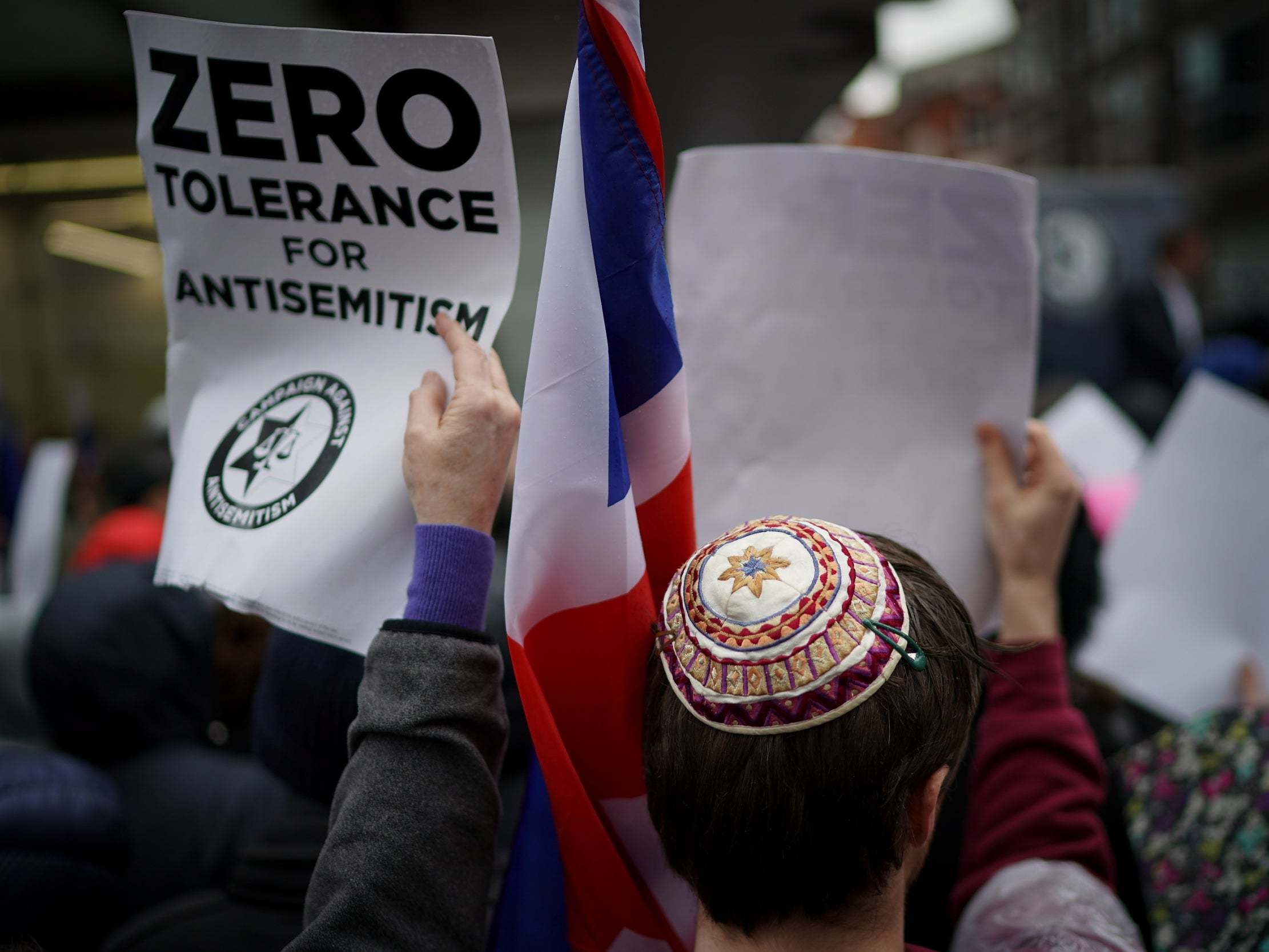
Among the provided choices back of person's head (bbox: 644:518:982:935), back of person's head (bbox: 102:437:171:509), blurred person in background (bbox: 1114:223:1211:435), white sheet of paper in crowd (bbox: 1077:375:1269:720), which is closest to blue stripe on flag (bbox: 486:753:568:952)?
back of person's head (bbox: 644:518:982:935)

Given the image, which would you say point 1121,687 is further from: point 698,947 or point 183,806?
point 183,806

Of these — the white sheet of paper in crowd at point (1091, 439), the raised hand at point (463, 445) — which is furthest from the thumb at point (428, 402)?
the white sheet of paper in crowd at point (1091, 439)

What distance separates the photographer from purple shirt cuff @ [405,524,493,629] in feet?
3.05

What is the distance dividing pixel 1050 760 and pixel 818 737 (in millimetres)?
627

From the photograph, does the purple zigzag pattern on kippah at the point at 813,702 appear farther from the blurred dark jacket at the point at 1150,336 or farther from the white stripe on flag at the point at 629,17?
the blurred dark jacket at the point at 1150,336

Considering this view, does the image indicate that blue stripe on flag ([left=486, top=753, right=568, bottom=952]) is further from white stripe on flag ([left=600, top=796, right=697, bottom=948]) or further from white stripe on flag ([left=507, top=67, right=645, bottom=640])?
white stripe on flag ([left=507, top=67, right=645, bottom=640])

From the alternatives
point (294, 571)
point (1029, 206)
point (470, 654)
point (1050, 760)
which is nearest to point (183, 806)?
point (294, 571)

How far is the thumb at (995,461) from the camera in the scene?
1.30 meters

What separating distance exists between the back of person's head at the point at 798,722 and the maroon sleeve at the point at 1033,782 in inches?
17.4

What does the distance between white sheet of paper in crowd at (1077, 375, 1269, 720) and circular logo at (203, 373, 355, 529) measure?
145 cm

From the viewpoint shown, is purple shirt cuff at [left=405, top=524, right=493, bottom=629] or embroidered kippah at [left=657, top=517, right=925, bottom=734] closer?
embroidered kippah at [left=657, top=517, right=925, bottom=734]

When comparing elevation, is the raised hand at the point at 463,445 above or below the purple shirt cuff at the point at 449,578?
above

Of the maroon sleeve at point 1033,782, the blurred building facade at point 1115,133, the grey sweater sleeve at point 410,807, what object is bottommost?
the maroon sleeve at point 1033,782

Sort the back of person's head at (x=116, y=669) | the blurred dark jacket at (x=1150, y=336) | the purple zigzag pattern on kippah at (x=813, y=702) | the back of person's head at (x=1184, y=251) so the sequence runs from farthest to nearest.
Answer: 1. the back of person's head at (x=1184, y=251)
2. the blurred dark jacket at (x=1150, y=336)
3. the back of person's head at (x=116, y=669)
4. the purple zigzag pattern on kippah at (x=813, y=702)
